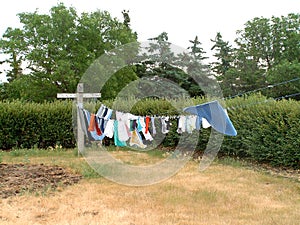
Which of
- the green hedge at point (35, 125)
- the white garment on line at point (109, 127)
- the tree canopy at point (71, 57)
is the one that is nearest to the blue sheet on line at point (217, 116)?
the white garment on line at point (109, 127)

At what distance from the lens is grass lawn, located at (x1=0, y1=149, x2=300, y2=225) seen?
3736 millimetres

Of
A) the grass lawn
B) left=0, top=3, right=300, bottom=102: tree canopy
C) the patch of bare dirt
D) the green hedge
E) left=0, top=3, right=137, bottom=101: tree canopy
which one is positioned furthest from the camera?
left=0, top=3, right=137, bottom=101: tree canopy

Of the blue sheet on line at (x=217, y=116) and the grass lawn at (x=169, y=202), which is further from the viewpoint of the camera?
the blue sheet on line at (x=217, y=116)

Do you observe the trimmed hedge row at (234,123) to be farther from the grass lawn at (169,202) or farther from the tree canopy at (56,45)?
the tree canopy at (56,45)

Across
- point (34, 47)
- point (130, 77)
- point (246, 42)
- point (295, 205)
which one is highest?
point (246, 42)

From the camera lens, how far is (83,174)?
6129 millimetres

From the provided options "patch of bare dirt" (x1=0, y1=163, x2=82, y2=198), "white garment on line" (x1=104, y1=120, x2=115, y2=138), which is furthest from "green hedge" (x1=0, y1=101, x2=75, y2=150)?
"patch of bare dirt" (x1=0, y1=163, x2=82, y2=198)

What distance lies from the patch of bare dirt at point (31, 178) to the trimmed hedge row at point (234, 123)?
3.23m

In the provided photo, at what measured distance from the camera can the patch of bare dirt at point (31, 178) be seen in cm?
505

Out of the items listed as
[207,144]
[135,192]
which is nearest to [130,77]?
[207,144]

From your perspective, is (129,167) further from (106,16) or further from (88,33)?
(106,16)

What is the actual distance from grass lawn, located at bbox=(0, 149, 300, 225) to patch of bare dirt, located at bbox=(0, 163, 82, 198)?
0.75 feet

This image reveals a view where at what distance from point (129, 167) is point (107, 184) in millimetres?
1663

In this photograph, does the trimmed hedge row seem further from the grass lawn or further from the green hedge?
the grass lawn
